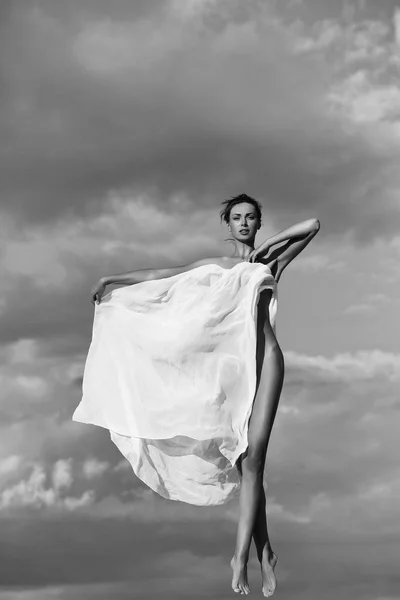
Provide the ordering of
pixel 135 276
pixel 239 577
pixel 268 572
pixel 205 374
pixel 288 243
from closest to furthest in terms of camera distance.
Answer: pixel 239 577 < pixel 205 374 < pixel 268 572 < pixel 288 243 < pixel 135 276

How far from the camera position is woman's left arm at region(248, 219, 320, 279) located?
7.45 meters

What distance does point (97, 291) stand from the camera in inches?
305

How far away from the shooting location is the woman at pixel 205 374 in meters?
7.18

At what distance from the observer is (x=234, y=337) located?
23.9ft

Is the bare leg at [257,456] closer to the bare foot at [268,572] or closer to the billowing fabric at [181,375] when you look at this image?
the bare foot at [268,572]

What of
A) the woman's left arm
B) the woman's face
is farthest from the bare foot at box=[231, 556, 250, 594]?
the woman's face

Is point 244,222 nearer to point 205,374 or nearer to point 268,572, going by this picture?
point 205,374

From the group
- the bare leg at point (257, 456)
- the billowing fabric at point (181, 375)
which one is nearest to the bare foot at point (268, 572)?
the bare leg at point (257, 456)

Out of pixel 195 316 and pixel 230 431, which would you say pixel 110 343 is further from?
pixel 230 431

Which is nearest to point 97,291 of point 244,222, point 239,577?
point 244,222

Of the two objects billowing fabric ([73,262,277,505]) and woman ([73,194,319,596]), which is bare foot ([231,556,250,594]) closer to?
woman ([73,194,319,596])

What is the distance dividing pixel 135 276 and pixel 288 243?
127 centimetres

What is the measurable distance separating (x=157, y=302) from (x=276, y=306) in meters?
0.95

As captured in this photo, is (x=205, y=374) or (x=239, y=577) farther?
(x=205, y=374)
